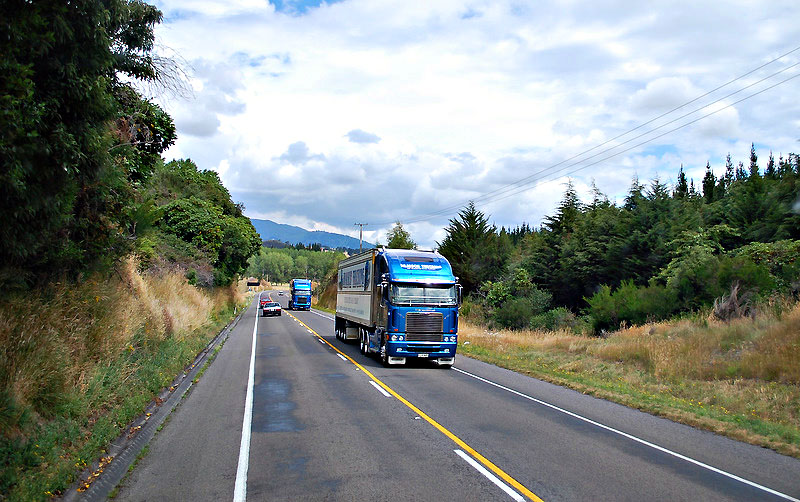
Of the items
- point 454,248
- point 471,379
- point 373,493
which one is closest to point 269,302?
point 454,248

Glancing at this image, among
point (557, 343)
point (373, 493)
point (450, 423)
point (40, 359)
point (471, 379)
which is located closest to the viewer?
point (373, 493)

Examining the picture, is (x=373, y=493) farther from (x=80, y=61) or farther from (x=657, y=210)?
(x=657, y=210)

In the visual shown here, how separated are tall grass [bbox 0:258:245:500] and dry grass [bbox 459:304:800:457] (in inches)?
416

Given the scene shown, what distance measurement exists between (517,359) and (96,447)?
16.5m

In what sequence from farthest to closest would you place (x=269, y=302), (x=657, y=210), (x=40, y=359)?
(x=269, y=302) < (x=657, y=210) < (x=40, y=359)

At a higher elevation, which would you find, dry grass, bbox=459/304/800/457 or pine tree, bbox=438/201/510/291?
pine tree, bbox=438/201/510/291

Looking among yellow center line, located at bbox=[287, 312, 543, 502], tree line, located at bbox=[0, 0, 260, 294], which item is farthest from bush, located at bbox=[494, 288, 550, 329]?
tree line, located at bbox=[0, 0, 260, 294]

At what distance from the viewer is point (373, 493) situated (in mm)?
6711

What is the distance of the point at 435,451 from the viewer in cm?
857

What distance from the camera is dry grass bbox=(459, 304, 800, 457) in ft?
37.9

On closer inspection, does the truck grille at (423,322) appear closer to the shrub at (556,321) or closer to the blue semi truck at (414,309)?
the blue semi truck at (414,309)

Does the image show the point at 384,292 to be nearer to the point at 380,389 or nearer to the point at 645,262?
the point at 380,389

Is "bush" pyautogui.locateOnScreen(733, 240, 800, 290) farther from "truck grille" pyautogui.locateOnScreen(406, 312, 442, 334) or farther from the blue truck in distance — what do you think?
the blue truck in distance

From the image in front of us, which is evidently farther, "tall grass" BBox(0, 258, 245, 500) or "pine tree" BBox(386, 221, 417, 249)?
"pine tree" BBox(386, 221, 417, 249)
